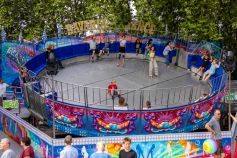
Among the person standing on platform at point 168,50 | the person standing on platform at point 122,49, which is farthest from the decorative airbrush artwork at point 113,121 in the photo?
the person standing on platform at point 168,50

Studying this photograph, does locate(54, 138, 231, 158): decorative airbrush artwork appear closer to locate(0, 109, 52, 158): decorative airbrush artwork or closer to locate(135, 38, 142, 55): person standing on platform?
locate(0, 109, 52, 158): decorative airbrush artwork

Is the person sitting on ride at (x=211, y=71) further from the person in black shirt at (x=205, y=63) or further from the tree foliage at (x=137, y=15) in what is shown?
the tree foliage at (x=137, y=15)

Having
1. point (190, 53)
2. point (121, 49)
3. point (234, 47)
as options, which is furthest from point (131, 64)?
point (234, 47)

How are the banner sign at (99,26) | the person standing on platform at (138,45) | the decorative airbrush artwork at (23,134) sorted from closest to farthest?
the decorative airbrush artwork at (23,134) → the person standing on platform at (138,45) → the banner sign at (99,26)

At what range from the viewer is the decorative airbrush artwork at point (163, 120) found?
1592cm

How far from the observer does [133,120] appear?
15.9 meters

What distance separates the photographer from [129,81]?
21688 millimetres

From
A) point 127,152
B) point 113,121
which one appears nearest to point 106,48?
point 113,121

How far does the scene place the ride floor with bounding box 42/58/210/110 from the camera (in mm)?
18953

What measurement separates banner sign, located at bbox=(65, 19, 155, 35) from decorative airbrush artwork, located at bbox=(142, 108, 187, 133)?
1105 cm

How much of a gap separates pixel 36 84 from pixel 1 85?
2.04 m

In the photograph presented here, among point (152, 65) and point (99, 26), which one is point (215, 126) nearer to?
point (152, 65)

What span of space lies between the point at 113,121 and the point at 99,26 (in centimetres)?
1246

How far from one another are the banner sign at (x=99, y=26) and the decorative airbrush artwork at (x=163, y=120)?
11.1 meters
